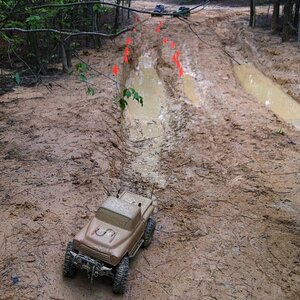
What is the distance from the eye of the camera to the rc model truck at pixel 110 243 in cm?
645

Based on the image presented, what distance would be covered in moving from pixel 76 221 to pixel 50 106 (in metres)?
7.04

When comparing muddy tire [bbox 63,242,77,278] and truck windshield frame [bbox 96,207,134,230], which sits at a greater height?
truck windshield frame [bbox 96,207,134,230]

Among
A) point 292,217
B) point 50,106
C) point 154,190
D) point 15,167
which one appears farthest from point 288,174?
point 50,106

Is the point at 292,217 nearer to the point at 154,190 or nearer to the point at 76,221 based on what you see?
the point at 154,190

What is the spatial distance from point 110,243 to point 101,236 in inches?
8.9

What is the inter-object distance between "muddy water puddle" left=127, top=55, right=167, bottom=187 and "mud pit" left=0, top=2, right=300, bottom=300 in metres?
0.09

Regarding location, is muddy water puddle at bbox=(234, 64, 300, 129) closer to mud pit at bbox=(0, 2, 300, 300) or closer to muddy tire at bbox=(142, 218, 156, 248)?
mud pit at bbox=(0, 2, 300, 300)

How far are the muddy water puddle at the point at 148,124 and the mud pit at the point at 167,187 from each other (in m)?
0.09

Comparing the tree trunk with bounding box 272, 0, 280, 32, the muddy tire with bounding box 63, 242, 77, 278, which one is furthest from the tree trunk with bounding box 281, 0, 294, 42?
the muddy tire with bounding box 63, 242, 77, 278

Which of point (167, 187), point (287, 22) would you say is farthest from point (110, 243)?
point (287, 22)

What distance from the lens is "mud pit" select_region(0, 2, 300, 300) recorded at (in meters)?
7.21

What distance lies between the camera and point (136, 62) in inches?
884

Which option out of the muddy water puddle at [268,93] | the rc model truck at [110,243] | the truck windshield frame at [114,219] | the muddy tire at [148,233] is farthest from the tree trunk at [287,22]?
the truck windshield frame at [114,219]

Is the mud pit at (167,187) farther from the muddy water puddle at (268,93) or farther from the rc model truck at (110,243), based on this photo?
the muddy water puddle at (268,93)
